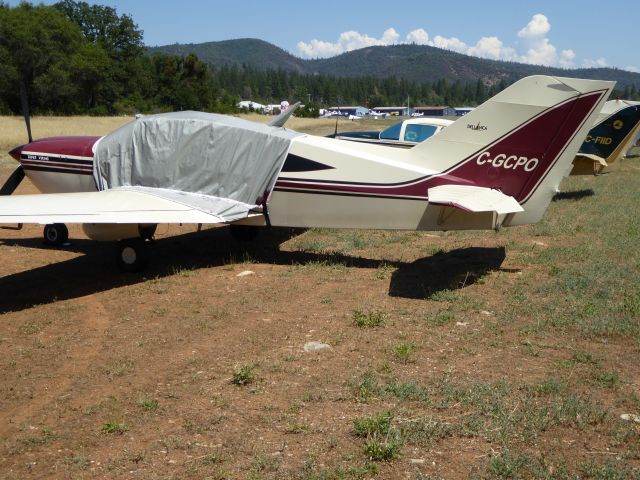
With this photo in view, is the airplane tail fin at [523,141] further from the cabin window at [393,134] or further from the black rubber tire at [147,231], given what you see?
the cabin window at [393,134]

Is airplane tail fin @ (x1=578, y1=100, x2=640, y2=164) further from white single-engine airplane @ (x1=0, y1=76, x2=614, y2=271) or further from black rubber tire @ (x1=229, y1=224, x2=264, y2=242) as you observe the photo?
black rubber tire @ (x1=229, y1=224, x2=264, y2=242)

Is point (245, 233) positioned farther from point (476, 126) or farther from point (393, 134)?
point (393, 134)

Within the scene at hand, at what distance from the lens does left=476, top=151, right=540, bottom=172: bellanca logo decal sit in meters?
8.62

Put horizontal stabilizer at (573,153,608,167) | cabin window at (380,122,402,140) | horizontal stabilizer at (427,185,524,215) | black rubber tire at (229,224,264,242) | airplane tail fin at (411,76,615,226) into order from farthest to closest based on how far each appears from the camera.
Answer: horizontal stabilizer at (573,153,608,167), cabin window at (380,122,402,140), black rubber tire at (229,224,264,242), airplane tail fin at (411,76,615,226), horizontal stabilizer at (427,185,524,215)

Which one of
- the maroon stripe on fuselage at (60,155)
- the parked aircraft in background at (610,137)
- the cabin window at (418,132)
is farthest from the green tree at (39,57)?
the parked aircraft in background at (610,137)

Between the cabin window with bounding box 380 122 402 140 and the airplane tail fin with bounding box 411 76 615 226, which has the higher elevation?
the airplane tail fin with bounding box 411 76 615 226

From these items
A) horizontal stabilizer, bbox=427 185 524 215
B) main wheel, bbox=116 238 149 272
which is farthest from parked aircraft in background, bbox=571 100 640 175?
main wheel, bbox=116 238 149 272

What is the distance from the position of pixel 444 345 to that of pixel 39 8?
7371 cm

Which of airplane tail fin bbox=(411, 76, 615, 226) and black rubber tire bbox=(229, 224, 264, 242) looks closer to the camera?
airplane tail fin bbox=(411, 76, 615, 226)

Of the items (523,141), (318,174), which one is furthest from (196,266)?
(523,141)

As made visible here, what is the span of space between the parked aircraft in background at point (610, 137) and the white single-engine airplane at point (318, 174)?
1193 cm

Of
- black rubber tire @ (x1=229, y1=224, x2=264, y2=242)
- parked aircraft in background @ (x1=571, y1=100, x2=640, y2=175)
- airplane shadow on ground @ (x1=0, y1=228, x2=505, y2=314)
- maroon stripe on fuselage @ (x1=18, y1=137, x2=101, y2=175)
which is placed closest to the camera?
airplane shadow on ground @ (x1=0, y1=228, x2=505, y2=314)

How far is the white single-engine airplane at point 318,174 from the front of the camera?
8422mm

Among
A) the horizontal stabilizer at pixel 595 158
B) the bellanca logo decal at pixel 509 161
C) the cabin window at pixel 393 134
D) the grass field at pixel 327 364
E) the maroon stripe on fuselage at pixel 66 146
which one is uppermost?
the bellanca logo decal at pixel 509 161
